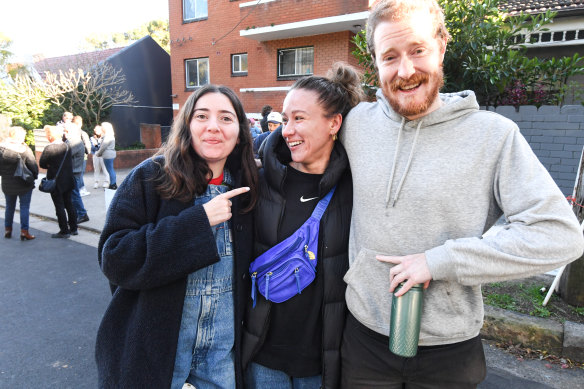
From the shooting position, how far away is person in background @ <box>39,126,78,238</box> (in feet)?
21.2

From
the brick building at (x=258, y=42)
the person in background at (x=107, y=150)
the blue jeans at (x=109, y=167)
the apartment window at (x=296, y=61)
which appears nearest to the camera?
the person in background at (x=107, y=150)

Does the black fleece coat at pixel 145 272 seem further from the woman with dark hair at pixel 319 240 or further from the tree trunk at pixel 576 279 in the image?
the tree trunk at pixel 576 279

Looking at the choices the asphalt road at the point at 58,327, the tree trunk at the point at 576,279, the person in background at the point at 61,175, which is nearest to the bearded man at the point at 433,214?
the asphalt road at the point at 58,327

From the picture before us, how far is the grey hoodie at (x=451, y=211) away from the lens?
1279 millimetres

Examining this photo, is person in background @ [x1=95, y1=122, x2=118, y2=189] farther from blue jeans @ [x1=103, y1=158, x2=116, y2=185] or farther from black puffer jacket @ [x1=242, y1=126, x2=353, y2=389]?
black puffer jacket @ [x1=242, y1=126, x2=353, y2=389]

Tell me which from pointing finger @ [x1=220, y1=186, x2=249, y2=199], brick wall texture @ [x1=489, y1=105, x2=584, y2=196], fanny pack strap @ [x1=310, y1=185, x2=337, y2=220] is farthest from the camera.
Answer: brick wall texture @ [x1=489, y1=105, x2=584, y2=196]

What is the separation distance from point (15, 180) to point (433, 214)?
23.9ft

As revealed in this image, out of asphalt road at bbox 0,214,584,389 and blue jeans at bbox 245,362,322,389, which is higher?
blue jeans at bbox 245,362,322,389

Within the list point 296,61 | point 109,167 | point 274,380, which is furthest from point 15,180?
point 296,61

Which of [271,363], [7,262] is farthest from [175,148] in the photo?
[7,262]

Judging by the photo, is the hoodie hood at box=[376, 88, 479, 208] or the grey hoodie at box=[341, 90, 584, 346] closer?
the grey hoodie at box=[341, 90, 584, 346]

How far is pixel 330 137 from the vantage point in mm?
1919

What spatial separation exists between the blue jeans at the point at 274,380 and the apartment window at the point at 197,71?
15.6 metres

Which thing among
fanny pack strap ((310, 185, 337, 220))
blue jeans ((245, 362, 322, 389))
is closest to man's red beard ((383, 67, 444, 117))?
fanny pack strap ((310, 185, 337, 220))
